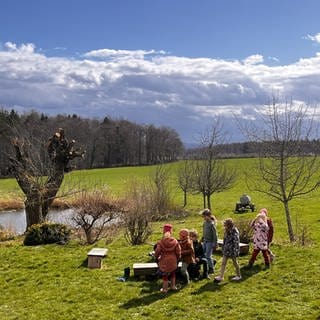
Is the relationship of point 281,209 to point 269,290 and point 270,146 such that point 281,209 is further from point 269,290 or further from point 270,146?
point 269,290

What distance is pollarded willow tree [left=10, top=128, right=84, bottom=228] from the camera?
24.3 m

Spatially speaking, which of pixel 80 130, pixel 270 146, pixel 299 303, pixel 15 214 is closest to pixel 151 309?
pixel 299 303

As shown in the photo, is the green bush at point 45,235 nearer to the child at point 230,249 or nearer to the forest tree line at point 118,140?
the child at point 230,249

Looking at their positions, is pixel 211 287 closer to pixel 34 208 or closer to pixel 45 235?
pixel 45 235

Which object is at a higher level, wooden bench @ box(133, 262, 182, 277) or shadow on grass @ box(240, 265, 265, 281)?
wooden bench @ box(133, 262, 182, 277)

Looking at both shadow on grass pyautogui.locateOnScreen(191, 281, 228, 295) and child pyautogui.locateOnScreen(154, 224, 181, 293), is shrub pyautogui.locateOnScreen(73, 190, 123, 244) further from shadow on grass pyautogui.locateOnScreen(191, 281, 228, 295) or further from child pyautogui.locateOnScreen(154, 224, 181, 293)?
shadow on grass pyautogui.locateOnScreen(191, 281, 228, 295)

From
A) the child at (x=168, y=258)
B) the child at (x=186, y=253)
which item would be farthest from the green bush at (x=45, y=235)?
the child at (x=168, y=258)

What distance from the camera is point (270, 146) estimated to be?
18672 millimetres

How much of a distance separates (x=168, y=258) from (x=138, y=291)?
114cm

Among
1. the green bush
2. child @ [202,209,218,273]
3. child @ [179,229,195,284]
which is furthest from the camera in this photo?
the green bush

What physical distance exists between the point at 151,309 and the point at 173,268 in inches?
51.0

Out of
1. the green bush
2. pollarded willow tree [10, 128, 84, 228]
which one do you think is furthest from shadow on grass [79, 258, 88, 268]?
pollarded willow tree [10, 128, 84, 228]

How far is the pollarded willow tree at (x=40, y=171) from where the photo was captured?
24.3 m

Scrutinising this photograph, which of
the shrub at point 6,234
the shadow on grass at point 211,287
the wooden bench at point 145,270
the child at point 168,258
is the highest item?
the child at point 168,258
